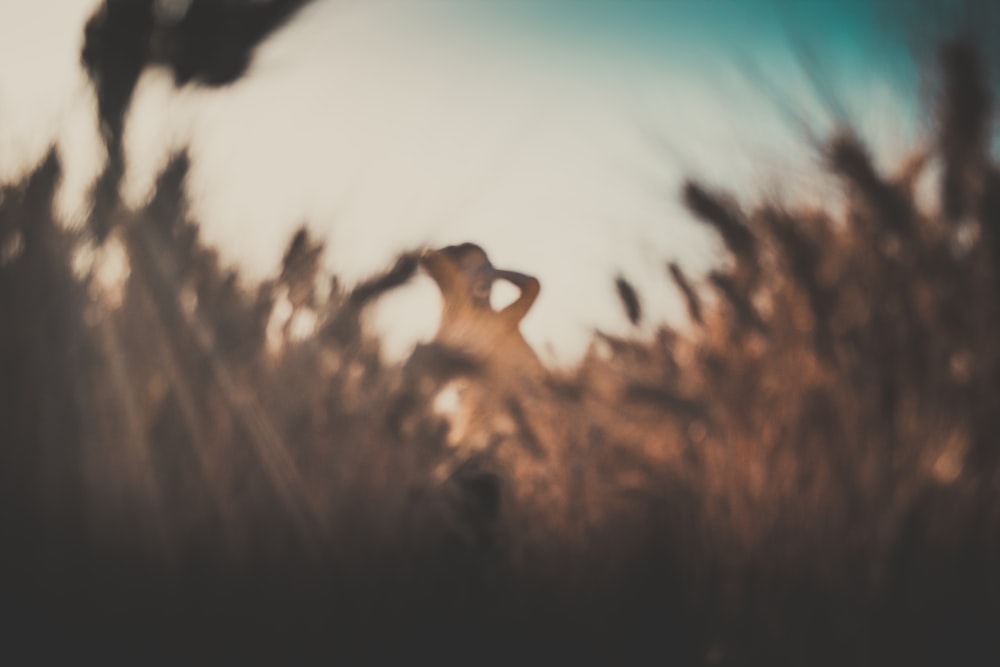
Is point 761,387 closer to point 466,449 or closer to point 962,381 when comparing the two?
point 962,381

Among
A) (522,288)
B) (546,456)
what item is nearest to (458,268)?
(522,288)

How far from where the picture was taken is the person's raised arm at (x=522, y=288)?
259 centimetres

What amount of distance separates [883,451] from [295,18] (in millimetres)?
1081

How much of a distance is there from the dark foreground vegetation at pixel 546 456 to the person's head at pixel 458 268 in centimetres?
79

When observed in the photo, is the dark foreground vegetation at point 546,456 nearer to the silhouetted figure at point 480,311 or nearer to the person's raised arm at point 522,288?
the silhouetted figure at point 480,311

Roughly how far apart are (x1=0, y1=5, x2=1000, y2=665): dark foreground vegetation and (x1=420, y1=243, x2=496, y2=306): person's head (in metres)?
0.79

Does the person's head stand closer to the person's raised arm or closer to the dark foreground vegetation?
the person's raised arm

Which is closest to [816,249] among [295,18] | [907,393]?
[907,393]

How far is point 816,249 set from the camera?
1.08 metres

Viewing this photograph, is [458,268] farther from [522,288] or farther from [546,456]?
[546,456]

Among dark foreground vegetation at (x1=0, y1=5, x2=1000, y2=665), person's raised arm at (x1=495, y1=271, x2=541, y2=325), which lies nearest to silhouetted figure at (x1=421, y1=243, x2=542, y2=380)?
person's raised arm at (x1=495, y1=271, x2=541, y2=325)

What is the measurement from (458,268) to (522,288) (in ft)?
0.99

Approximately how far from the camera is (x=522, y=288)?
274 centimetres

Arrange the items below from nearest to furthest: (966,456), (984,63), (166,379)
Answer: (966,456), (984,63), (166,379)
